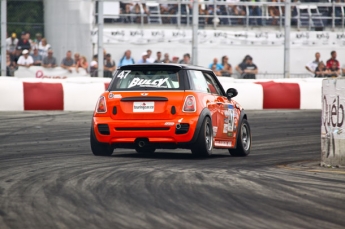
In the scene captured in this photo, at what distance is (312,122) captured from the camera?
67.6 feet

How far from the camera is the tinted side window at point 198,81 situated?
40.8ft

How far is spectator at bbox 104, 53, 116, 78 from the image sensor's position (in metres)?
24.2

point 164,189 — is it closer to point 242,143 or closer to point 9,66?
point 242,143

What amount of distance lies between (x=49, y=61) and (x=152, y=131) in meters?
11.9

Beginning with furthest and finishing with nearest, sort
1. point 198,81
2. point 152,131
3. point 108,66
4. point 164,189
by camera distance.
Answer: point 108,66 < point 198,81 < point 152,131 < point 164,189

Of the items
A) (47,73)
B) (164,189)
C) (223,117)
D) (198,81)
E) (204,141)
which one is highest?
(47,73)

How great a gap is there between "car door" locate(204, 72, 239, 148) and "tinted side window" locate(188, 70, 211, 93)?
17cm

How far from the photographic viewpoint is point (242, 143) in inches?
523

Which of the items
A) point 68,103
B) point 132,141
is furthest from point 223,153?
point 68,103

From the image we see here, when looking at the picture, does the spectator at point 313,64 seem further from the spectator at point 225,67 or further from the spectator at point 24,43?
the spectator at point 24,43

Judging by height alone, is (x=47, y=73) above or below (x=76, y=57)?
below

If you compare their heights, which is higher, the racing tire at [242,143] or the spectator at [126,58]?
the spectator at [126,58]

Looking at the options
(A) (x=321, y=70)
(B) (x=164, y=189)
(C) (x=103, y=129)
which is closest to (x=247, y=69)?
(A) (x=321, y=70)

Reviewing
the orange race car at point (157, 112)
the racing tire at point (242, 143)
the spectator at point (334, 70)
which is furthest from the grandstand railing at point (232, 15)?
the orange race car at point (157, 112)
